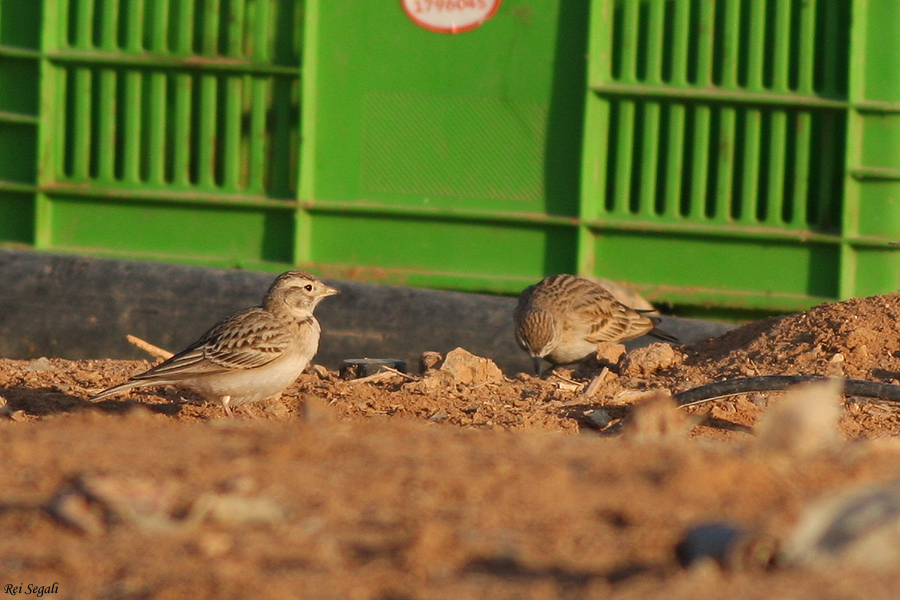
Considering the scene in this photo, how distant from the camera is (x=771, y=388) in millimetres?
6523

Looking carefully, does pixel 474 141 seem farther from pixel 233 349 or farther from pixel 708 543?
pixel 708 543

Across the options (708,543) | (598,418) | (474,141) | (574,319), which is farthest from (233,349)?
(708,543)

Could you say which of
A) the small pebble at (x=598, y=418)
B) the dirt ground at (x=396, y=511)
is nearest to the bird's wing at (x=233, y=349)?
the small pebble at (x=598, y=418)

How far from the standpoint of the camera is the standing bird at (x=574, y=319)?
928 cm

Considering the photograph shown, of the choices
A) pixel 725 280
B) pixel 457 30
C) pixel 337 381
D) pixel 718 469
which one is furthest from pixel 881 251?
pixel 718 469

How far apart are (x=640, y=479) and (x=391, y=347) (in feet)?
19.2

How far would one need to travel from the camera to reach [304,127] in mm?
10672

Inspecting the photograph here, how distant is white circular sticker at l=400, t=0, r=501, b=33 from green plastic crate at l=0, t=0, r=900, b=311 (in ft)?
0.23

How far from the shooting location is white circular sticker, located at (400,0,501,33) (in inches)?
407

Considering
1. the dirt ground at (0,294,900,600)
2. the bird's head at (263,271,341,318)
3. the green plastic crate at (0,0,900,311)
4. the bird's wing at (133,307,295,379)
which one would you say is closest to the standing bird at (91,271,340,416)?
the bird's wing at (133,307,295,379)

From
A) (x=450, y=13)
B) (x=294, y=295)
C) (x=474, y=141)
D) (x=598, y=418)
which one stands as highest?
(x=450, y=13)

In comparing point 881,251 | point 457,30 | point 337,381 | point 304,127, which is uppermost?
point 457,30

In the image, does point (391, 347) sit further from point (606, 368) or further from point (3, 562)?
point (3, 562)

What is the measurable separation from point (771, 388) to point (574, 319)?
3.08m
